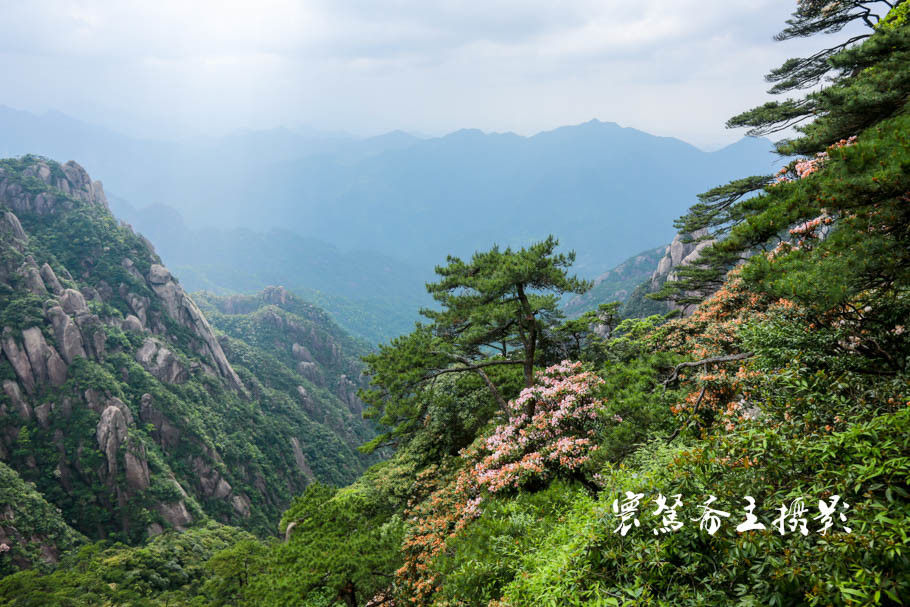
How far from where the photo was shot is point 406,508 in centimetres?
1119

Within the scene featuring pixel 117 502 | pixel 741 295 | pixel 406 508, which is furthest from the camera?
pixel 117 502

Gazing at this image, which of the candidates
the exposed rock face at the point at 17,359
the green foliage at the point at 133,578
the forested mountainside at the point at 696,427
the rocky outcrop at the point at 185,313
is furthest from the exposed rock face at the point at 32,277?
the forested mountainside at the point at 696,427

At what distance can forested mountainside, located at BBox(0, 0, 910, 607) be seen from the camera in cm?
258

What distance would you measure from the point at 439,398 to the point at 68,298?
49.0 meters

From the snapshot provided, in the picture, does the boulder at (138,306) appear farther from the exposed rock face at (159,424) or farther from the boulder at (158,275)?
the exposed rock face at (159,424)

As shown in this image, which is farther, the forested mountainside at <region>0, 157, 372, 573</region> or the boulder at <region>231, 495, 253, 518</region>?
the boulder at <region>231, 495, 253, 518</region>

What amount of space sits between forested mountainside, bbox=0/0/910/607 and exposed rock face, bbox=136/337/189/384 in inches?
1237

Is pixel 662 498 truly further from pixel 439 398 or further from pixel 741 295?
pixel 439 398

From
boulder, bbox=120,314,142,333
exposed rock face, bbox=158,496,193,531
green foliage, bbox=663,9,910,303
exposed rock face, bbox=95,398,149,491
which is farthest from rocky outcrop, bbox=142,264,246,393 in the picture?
green foliage, bbox=663,9,910,303

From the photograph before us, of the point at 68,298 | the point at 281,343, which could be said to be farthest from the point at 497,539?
the point at 281,343

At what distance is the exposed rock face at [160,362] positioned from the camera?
47469mm

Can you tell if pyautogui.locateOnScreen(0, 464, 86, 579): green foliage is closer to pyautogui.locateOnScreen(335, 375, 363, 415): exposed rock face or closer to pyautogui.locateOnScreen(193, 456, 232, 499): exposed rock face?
pyautogui.locateOnScreen(193, 456, 232, 499): exposed rock face

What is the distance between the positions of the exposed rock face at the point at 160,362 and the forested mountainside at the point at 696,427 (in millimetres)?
31416

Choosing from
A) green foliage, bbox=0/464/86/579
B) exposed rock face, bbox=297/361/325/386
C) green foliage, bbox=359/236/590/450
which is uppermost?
green foliage, bbox=359/236/590/450
